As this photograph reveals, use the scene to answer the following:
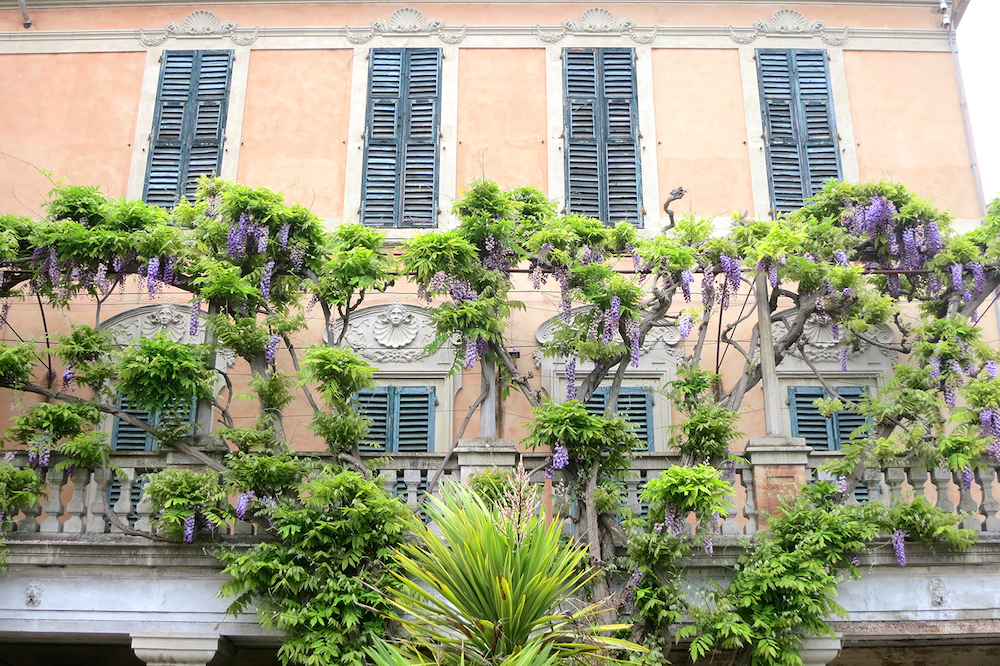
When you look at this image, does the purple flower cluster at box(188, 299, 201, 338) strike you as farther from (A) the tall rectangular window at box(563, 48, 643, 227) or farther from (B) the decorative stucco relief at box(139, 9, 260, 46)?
(B) the decorative stucco relief at box(139, 9, 260, 46)

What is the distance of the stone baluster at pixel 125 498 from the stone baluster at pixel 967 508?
729cm

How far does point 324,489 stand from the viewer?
989 cm

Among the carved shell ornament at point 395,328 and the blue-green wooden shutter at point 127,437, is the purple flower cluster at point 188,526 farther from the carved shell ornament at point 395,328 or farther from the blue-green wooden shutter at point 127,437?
the carved shell ornament at point 395,328

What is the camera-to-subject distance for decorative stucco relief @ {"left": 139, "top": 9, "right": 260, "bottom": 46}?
15.4 m

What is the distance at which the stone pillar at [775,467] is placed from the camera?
1045cm

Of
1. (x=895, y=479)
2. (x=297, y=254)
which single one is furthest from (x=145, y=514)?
(x=895, y=479)

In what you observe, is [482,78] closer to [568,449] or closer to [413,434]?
[413,434]

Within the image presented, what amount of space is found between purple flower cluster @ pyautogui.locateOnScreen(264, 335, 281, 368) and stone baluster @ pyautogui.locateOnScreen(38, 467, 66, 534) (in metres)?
2.08

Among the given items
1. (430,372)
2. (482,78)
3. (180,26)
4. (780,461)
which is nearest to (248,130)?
(180,26)

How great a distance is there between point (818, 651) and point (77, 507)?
21.2 feet

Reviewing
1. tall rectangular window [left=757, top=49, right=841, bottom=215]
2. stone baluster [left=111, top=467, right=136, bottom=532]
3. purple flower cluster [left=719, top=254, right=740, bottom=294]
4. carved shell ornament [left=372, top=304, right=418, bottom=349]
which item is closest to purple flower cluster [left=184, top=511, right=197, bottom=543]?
stone baluster [left=111, top=467, right=136, bottom=532]

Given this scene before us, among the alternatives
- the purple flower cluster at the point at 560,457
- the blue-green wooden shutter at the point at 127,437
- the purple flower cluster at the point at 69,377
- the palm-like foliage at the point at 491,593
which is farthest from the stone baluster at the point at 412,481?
the blue-green wooden shutter at the point at 127,437

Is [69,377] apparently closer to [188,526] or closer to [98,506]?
[98,506]

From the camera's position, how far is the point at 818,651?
9836mm
